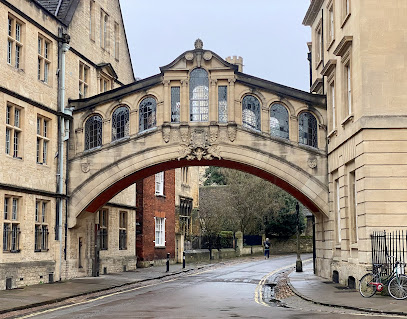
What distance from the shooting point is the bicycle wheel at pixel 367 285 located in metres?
19.4

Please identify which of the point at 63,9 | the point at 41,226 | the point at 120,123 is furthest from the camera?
the point at 63,9

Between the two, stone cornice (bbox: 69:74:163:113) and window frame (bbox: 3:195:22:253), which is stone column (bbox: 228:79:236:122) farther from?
window frame (bbox: 3:195:22:253)

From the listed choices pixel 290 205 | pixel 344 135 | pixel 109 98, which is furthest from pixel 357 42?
pixel 290 205

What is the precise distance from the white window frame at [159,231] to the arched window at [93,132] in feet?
45.3

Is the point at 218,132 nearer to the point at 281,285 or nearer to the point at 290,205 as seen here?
the point at 281,285

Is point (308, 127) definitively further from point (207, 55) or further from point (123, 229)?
point (123, 229)

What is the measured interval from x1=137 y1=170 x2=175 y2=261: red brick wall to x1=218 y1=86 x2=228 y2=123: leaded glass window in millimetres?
12760

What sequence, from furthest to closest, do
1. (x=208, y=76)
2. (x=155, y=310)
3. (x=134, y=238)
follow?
1. (x=134, y=238)
2. (x=208, y=76)
3. (x=155, y=310)

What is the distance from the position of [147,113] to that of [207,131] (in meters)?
2.71

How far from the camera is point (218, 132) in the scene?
91.6 feet

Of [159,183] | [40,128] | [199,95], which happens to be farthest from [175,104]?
[159,183]

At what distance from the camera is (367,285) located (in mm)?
19641

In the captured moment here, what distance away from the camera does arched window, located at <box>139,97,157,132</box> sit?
93.2ft

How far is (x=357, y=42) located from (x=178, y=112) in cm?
917
